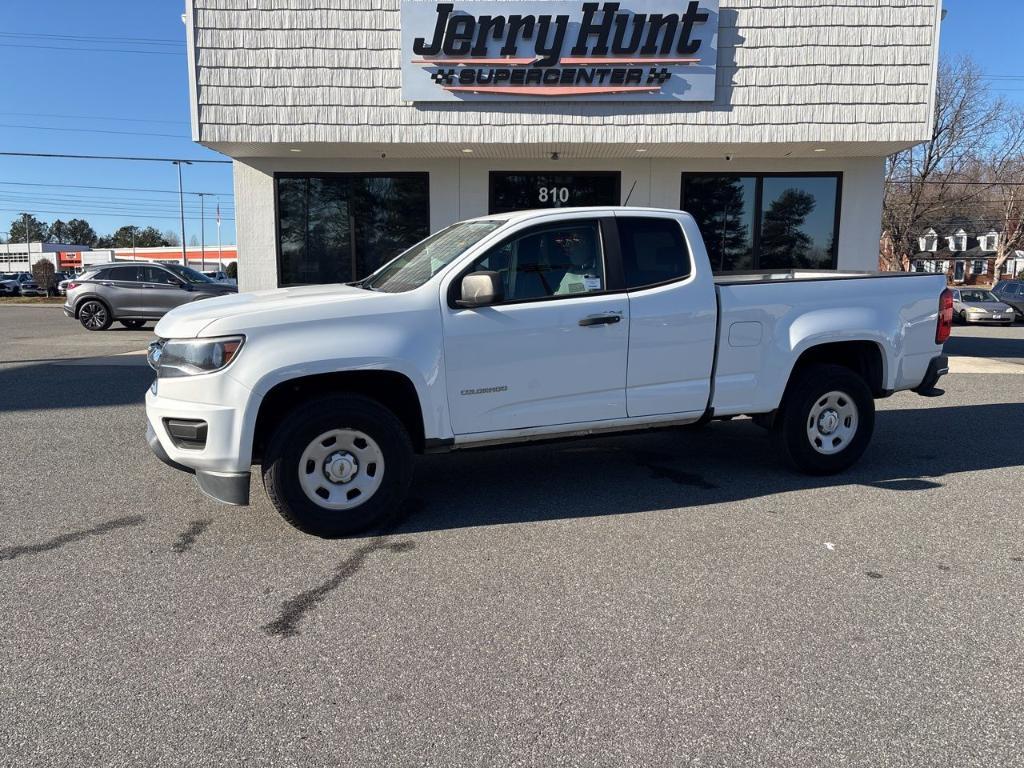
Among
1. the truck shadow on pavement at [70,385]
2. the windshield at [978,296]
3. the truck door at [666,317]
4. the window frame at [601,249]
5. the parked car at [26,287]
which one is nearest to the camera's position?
the window frame at [601,249]

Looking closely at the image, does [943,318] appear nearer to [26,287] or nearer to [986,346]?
[986,346]

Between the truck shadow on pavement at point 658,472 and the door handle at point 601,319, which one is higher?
the door handle at point 601,319

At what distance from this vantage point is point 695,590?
13.0 ft

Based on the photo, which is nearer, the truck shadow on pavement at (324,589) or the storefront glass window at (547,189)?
the truck shadow on pavement at (324,589)

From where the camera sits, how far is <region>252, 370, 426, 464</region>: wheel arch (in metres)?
4.61

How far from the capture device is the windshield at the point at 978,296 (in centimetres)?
2599

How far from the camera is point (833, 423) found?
19.5 ft

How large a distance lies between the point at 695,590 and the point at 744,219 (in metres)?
10.8

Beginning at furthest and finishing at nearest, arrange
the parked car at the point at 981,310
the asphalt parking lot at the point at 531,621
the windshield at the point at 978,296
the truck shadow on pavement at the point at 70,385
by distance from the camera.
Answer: the windshield at the point at 978,296, the parked car at the point at 981,310, the truck shadow on pavement at the point at 70,385, the asphalt parking lot at the point at 531,621

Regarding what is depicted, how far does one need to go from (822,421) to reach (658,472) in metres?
1.29

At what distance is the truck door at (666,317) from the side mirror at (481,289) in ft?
3.35

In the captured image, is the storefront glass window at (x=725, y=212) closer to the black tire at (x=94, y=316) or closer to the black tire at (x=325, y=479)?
the black tire at (x=325, y=479)

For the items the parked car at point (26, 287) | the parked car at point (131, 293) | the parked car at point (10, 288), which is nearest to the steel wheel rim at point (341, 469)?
the parked car at point (131, 293)

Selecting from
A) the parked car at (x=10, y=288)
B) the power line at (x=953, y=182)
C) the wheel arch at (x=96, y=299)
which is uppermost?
the power line at (x=953, y=182)
